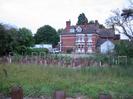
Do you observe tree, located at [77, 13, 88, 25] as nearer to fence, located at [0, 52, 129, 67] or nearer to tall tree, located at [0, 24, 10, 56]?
tall tree, located at [0, 24, 10, 56]

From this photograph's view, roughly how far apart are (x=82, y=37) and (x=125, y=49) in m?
41.1

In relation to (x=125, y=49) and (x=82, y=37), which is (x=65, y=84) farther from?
(x=82, y=37)

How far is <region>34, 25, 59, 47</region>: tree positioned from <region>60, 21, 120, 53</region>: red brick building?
903 cm

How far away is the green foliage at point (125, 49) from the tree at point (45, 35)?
49662 mm

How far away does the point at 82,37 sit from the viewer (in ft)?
261

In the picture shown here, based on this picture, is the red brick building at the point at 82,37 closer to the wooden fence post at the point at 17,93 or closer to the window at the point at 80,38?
the window at the point at 80,38

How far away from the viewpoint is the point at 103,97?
1.81 m

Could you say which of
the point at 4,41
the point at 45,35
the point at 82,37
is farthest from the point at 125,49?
the point at 45,35

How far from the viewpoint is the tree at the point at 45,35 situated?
89.1m

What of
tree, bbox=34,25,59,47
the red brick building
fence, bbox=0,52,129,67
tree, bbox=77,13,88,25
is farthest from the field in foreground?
tree, bbox=77,13,88,25

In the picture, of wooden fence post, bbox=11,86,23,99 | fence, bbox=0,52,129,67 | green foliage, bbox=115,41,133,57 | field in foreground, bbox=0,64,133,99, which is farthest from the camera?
green foliage, bbox=115,41,133,57

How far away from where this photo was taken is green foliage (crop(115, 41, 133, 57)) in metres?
37.9

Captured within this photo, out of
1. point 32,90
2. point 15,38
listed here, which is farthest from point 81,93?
point 15,38

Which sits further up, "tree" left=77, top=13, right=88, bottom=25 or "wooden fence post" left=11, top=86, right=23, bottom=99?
"tree" left=77, top=13, right=88, bottom=25
